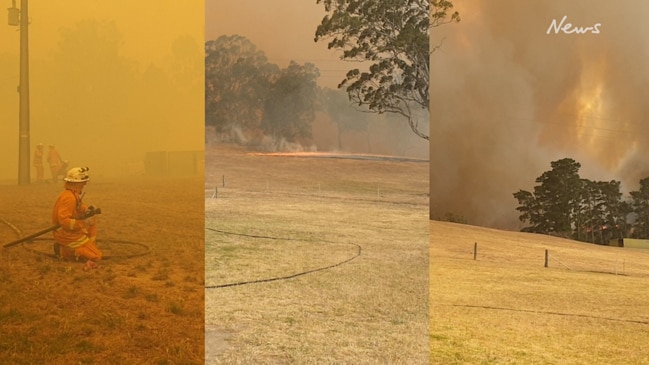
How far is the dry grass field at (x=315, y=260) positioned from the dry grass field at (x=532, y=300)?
0.72 feet

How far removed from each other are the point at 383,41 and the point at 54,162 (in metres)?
2.32

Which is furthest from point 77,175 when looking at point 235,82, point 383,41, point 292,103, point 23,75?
point 383,41

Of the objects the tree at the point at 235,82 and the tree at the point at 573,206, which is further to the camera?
the tree at the point at 573,206

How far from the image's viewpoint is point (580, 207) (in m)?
4.96

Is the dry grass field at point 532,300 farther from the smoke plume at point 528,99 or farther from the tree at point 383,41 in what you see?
the tree at point 383,41

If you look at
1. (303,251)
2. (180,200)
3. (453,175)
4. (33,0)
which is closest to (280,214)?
(303,251)

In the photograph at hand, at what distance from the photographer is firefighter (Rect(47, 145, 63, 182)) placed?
395 cm

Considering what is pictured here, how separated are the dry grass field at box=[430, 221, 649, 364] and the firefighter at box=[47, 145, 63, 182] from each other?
2.53 metres

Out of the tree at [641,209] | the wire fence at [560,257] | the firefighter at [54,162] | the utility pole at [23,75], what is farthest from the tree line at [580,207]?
the utility pole at [23,75]

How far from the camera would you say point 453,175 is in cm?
507

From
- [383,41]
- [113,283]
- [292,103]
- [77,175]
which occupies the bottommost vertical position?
[113,283]

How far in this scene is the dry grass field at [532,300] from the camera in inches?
178

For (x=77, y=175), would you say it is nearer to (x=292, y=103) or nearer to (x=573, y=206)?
(x=292, y=103)

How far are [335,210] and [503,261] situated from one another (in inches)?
48.9
